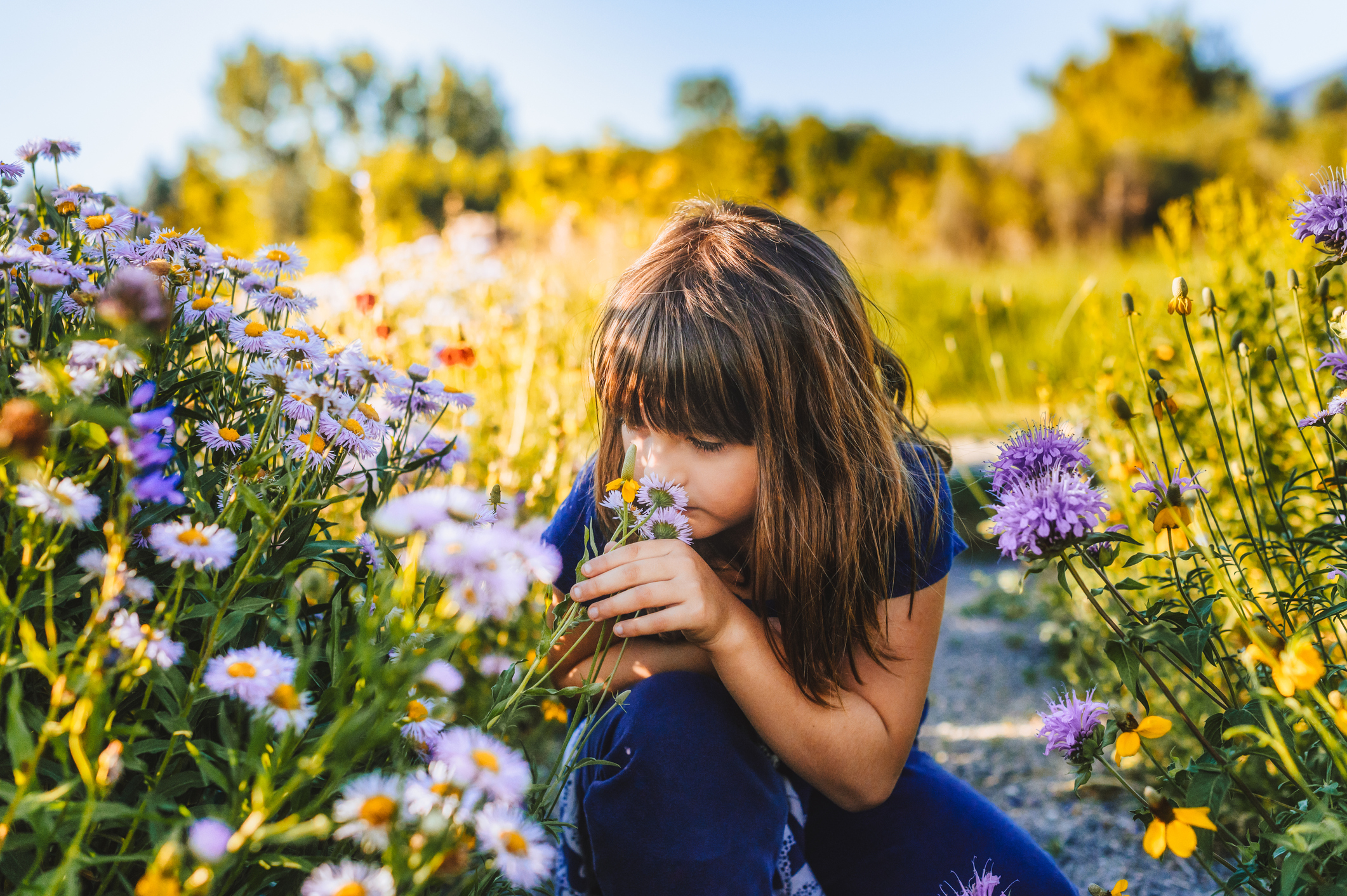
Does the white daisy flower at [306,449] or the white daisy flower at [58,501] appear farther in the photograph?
the white daisy flower at [306,449]

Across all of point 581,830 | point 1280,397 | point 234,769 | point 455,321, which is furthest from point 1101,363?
point 234,769

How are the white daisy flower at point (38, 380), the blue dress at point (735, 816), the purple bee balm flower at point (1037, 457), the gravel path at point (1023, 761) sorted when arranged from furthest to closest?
the gravel path at point (1023, 761) < the blue dress at point (735, 816) < the purple bee balm flower at point (1037, 457) < the white daisy flower at point (38, 380)

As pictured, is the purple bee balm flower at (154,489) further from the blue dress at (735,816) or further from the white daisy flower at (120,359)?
the blue dress at (735,816)

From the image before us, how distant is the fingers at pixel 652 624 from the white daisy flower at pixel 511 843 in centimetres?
35

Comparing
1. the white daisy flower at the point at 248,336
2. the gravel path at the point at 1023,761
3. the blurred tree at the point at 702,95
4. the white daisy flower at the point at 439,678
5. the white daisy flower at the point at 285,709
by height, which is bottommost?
the gravel path at the point at 1023,761

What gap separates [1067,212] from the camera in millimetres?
14078

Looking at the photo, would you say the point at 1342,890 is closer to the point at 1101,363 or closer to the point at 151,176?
the point at 1101,363

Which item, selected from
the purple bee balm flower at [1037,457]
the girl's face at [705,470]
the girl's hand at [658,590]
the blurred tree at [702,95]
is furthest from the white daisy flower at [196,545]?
the blurred tree at [702,95]

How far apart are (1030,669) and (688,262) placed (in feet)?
6.40

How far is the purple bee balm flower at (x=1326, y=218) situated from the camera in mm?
970

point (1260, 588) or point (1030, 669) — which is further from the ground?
point (1260, 588)

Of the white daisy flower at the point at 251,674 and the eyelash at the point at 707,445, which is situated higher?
the eyelash at the point at 707,445

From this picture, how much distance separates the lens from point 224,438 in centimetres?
90

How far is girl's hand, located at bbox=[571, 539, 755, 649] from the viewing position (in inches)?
37.7
